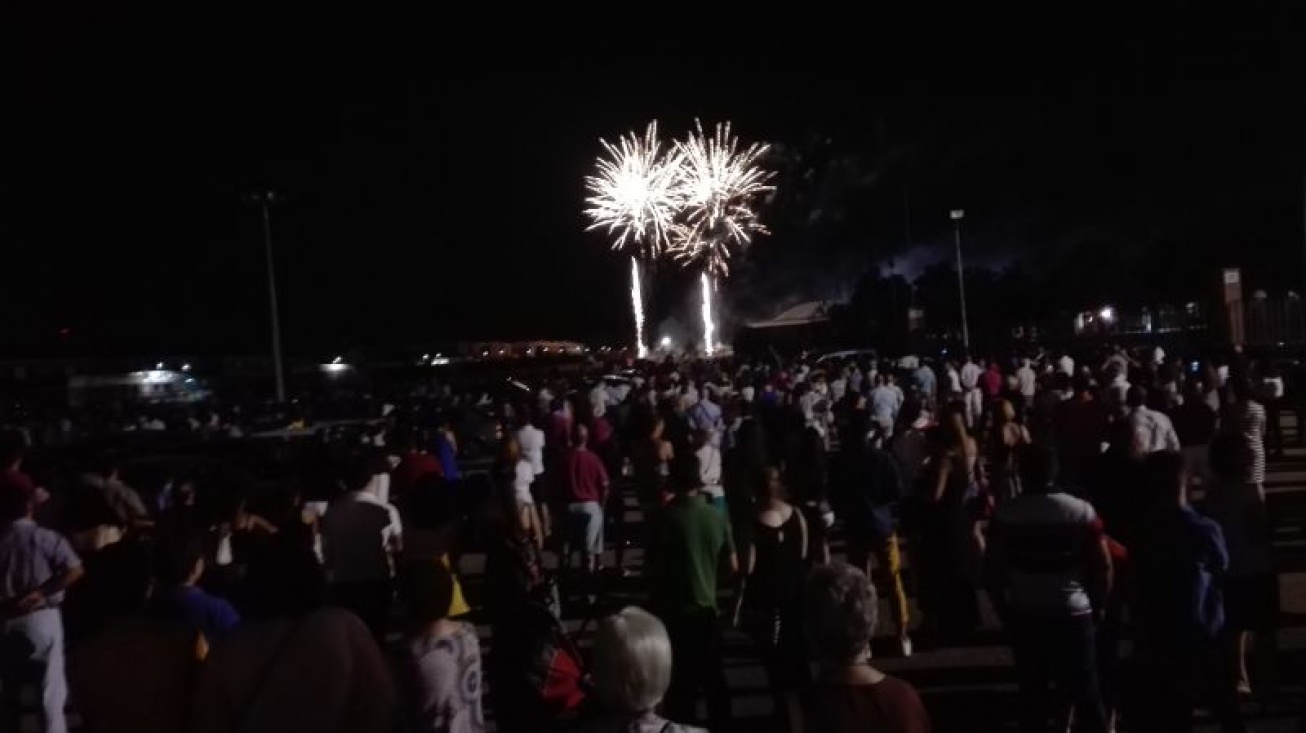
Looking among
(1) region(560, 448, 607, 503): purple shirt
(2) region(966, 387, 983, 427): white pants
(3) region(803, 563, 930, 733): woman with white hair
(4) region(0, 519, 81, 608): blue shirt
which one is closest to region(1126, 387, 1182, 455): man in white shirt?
(1) region(560, 448, 607, 503): purple shirt

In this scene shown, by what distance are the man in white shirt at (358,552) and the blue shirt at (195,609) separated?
2.46 m

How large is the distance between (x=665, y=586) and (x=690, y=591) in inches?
5.4

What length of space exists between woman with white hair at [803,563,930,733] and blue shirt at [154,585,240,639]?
2286 mm

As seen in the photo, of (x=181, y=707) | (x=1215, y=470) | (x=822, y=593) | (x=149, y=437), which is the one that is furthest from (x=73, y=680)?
(x=149, y=437)

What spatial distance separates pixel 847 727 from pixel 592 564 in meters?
8.23

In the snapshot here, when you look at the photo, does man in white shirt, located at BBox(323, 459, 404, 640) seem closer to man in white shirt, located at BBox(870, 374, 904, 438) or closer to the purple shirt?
the purple shirt

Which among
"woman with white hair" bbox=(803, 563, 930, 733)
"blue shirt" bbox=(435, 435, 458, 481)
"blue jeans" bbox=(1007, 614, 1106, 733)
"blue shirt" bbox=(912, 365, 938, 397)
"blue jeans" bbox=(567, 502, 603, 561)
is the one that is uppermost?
"blue shirt" bbox=(912, 365, 938, 397)

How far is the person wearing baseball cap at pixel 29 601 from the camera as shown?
6.36 meters

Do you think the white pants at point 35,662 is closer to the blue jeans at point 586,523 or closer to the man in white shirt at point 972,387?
the blue jeans at point 586,523

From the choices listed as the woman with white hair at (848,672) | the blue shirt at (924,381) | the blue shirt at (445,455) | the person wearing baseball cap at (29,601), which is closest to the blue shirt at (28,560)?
the person wearing baseball cap at (29,601)

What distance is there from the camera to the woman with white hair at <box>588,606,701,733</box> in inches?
146

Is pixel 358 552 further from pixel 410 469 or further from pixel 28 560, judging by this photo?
pixel 410 469

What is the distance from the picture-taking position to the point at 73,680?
4367 millimetres

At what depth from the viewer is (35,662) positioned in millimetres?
6559
